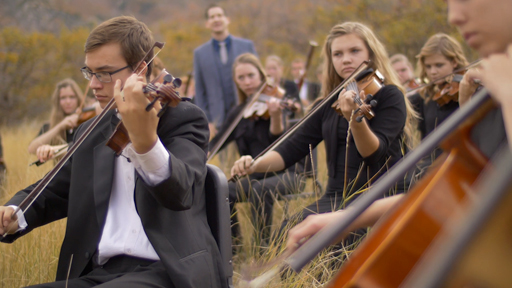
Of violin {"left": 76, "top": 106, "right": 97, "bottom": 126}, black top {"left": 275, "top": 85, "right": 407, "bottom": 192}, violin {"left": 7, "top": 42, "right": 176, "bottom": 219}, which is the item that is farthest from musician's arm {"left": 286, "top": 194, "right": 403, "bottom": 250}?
violin {"left": 76, "top": 106, "right": 97, "bottom": 126}

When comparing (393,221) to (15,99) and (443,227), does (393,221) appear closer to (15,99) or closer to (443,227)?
(443,227)

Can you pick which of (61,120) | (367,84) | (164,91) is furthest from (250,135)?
(164,91)

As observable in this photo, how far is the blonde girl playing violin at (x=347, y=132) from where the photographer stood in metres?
2.72

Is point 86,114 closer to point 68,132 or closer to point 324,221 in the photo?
point 68,132

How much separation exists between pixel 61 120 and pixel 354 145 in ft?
11.2

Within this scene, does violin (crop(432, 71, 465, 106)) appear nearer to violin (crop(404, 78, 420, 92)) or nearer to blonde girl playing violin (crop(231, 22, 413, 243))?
blonde girl playing violin (crop(231, 22, 413, 243))

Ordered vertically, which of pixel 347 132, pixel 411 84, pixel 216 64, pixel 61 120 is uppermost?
pixel 216 64

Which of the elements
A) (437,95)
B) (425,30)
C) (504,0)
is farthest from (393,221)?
(425,30)

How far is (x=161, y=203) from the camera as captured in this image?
175 cm

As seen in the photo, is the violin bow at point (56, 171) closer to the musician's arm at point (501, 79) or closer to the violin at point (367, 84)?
the violin at point (367, 84)

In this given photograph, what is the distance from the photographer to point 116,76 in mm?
2082

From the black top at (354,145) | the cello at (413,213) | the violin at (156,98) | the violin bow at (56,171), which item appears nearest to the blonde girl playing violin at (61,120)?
the black top at (354,145)

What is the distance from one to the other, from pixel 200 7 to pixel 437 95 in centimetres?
3243

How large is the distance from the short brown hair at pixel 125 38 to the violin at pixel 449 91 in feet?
8.58
